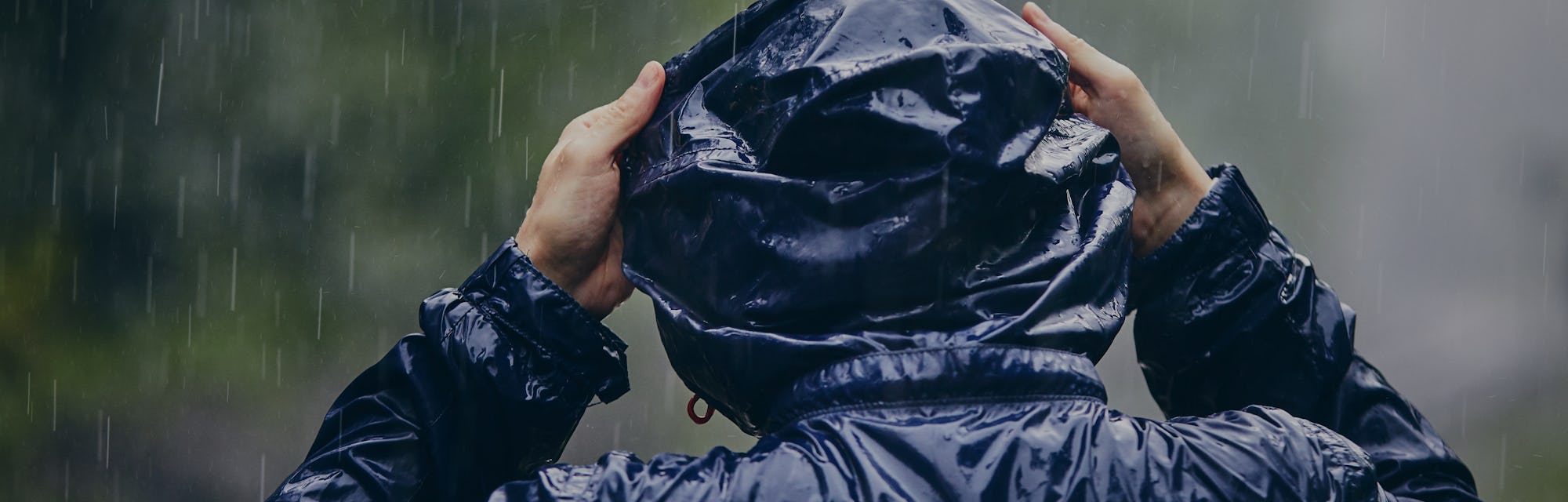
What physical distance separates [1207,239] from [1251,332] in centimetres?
13

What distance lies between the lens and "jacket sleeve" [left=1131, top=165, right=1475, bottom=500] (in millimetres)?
1656

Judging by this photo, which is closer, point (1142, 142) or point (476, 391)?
point (476, 391)

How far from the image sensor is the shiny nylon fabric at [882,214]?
1.31 m

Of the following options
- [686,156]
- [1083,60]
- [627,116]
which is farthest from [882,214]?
[1083,60]

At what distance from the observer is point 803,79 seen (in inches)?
54.3

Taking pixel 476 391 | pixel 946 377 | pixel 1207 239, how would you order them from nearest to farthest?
pixel 946 377 < pixel 476 391 < pixel 1207 239

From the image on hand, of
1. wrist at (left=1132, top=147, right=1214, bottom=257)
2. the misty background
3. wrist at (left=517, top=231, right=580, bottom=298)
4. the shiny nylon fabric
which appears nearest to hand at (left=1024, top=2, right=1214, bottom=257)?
wrist at (left=1132, top=147, right=1214, bottom=257)

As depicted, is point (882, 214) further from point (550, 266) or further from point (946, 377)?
point (550, 266)

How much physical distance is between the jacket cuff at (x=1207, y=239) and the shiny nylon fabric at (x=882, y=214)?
0.31 m

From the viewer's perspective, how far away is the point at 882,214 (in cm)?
133

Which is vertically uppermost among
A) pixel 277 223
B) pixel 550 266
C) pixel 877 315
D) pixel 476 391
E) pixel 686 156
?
pixel 686 156

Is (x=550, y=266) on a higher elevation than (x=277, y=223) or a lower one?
higher

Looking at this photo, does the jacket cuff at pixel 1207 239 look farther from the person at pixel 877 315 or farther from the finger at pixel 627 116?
the finger at pixel 627 116

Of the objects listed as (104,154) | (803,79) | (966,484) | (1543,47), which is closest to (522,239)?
(803,79)
